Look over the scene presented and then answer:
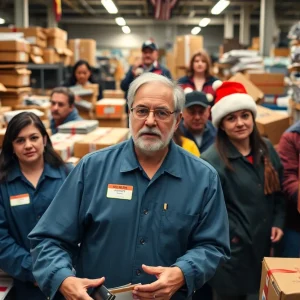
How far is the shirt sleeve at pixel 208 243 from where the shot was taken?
158 centimetres

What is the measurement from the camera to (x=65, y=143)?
3.31 metres

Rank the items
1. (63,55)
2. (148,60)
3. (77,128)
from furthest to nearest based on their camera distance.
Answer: (63,55) → (148,60) → (77,128)

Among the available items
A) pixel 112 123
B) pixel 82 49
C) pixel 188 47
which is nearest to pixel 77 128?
pixel 112 123

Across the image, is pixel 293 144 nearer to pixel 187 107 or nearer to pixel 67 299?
pixel 187 107

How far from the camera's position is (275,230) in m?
2.56

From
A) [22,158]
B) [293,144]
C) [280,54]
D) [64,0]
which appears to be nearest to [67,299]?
[22,158]

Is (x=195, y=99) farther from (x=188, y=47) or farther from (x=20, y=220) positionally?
(x=188, y=47)

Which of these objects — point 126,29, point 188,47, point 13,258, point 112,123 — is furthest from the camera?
point 126,29

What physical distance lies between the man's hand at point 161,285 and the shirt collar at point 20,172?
3.64ft

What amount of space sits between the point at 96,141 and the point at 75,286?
1881 millimetres

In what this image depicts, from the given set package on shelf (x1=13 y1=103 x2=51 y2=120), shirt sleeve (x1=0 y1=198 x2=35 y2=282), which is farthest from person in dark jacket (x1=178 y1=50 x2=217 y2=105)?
shirt sleeve (x1=0 y1=198 x2=35 y2=282)

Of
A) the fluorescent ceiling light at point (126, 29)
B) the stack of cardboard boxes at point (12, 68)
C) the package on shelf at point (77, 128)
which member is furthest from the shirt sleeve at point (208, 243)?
the fluorescent ceiling light at point (126, 29)

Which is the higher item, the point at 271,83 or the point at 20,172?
the point at 271,83

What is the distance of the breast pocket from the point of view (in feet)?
5.33
